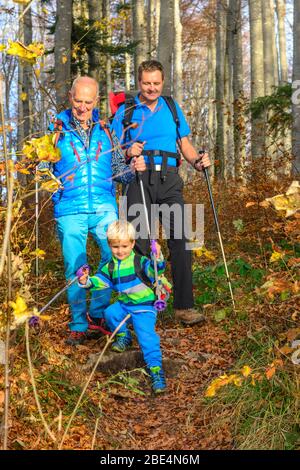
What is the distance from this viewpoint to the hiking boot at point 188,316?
575 cm

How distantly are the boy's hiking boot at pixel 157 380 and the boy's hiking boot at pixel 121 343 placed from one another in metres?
0.45

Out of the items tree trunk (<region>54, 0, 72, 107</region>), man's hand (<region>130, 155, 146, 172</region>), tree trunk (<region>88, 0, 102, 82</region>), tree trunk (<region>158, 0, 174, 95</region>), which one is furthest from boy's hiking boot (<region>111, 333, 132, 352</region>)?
tree trunk (<region>88, 0, 102, 82</region>)

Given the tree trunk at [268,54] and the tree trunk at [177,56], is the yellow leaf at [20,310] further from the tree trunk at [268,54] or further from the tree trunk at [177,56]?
the tree trunk at [268,54]

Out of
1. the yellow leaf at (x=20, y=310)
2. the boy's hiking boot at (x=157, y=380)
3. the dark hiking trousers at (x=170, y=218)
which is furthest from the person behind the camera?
the dark hiking trousers at (x=170, y=218)

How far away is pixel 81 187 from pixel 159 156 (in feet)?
2.62

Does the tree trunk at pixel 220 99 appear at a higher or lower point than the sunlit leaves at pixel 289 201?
higher

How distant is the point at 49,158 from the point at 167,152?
108 inches

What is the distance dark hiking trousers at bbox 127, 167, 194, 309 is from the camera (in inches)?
216

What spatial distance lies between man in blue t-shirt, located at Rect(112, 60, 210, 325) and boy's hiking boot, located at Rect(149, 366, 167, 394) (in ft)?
3.72

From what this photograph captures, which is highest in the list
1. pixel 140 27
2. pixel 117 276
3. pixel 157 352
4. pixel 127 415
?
pixel 140 27

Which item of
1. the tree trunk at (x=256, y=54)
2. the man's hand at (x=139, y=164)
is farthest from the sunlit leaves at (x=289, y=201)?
the tree trunk at (x=256, y=54)
